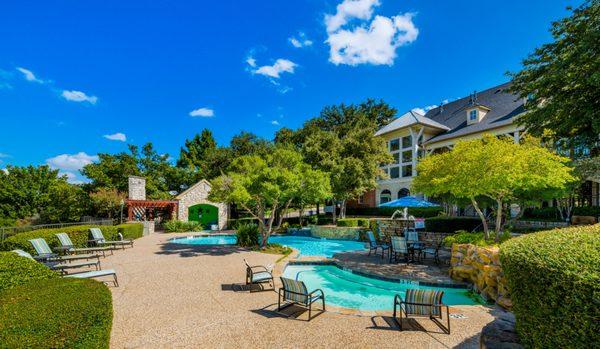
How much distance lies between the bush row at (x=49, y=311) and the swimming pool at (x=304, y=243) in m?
11.8

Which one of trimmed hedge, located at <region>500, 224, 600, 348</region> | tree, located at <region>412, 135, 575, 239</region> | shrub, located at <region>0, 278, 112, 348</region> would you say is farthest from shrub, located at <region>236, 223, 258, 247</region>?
trimmed hedge, located at <region>500, 224, 600, 348</region>

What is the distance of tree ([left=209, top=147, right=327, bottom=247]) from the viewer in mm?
13141

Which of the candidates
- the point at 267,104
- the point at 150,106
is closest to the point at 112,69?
the point at 150,106

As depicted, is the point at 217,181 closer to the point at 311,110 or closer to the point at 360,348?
the point at 360,348

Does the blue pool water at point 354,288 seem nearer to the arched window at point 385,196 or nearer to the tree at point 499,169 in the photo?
the tree at point 499,169

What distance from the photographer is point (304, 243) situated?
65.5ft

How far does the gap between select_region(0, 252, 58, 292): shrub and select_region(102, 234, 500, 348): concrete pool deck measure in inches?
61.3

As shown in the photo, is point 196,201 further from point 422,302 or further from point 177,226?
point 422,302

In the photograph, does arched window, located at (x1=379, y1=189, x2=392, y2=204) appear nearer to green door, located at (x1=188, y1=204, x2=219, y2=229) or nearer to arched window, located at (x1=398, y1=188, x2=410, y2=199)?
arched window, located at (x1=398, y1=188, x2=410, y2=199)

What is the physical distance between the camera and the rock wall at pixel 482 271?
6.80 metres

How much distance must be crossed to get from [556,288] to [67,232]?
1623cm

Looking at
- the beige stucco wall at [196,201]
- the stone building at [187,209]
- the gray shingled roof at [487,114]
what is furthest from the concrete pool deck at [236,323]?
the gray shingled roof at [487,114]

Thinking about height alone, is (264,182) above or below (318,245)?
above

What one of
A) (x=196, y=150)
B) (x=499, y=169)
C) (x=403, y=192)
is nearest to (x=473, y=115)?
(x=403, y=192)
